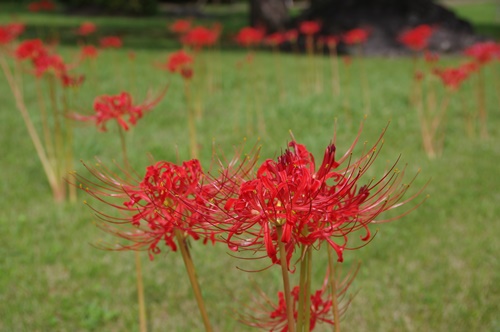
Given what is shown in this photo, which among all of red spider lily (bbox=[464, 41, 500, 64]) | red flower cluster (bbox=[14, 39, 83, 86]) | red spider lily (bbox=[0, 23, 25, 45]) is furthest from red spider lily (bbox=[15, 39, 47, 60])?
red spider lily (bbox=[464, 41, 500, 64])

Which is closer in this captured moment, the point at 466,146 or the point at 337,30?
the point at 466,146

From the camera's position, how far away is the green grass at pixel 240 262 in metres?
3.14

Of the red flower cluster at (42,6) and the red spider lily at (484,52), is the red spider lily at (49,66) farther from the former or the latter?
the red flower cluster at (42,6)

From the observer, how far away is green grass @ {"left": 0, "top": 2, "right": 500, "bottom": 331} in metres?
3.14

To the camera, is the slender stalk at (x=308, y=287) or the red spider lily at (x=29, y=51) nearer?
the slender stalk at (x=308, y=287)

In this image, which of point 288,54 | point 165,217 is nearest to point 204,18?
point 288,54

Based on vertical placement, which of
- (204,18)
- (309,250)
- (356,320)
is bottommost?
(356,320)

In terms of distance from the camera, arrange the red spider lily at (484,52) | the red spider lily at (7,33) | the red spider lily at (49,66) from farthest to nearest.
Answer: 1. the red spider lily at (484,52)
2. the red spider lily at (7,33)
3. the red spider lily at (49,66)

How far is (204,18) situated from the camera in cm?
2291

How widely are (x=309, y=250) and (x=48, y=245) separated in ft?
10.2

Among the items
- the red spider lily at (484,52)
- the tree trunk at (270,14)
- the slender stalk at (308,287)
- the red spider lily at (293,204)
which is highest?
the tree trunk at (270,14)

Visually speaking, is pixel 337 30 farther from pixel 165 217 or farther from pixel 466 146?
pixel 165 217

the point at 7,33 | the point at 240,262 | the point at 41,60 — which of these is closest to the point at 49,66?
the point at 41,60

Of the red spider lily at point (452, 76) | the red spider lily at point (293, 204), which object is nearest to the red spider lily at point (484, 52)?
the red spider lily at point (452, 76)
